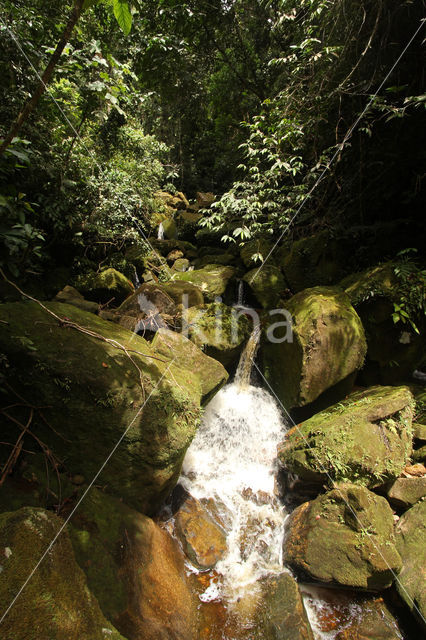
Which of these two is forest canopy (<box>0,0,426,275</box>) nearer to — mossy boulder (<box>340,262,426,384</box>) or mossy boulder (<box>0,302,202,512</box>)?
mossy boulder (<box>0,302,202,512</box>)

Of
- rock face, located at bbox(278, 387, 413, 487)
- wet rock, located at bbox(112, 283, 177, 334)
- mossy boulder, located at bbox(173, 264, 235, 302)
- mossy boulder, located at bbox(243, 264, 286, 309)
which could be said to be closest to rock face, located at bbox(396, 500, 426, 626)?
rock face, located at bbox(278, 387, 413, 487)

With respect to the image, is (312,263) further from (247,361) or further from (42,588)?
(42,588)

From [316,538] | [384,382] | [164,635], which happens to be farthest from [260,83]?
[164,635]

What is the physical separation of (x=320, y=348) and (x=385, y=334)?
1536 mm

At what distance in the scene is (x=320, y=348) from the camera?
171 inches

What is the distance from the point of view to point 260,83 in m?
8.82

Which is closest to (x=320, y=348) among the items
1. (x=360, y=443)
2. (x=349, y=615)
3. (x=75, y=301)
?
(x=360, y=443)

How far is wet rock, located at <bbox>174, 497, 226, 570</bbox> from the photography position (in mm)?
3227

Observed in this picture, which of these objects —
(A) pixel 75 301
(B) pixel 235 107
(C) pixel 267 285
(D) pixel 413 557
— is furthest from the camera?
(B) pixel 235 107

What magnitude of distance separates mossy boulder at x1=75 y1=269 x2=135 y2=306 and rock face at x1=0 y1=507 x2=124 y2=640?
5.18 metres

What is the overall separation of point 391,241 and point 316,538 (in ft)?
18.6

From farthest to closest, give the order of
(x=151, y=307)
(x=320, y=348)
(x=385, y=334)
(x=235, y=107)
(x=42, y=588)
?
1. (x=235, y=107)
2. (x=151, y=307)
3. (x=385, y=334)
4. (x=320, y=348)
5. (x=42, y=588)

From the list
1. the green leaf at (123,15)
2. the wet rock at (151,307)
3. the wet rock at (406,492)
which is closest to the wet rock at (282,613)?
the wet rock at (406,492)

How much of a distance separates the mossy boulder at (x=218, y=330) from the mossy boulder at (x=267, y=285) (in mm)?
1602
